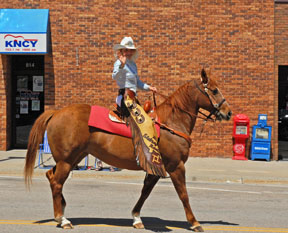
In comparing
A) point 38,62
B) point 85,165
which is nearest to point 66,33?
point 38,62

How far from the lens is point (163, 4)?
15867mm

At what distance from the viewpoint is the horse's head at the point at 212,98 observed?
652cm

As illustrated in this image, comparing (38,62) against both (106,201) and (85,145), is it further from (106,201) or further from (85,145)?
(85,145)

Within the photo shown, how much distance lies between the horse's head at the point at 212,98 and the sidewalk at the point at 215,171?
5.46 meters

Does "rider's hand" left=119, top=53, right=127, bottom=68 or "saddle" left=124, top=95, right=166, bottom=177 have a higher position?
"rider's hand" left=119, top=53, right=127, bottom=68

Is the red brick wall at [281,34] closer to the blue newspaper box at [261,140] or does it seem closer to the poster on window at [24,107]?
the blue newspaper box at [261,140]

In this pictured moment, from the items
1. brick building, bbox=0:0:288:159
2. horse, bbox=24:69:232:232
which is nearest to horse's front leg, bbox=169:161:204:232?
horse, bbox=24:69:232:232

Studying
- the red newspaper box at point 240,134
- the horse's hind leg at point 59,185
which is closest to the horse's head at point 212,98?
the horse's hind leg at point 59,185

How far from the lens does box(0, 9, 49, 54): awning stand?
49.8 feet

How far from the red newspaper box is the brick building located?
1.03 ft

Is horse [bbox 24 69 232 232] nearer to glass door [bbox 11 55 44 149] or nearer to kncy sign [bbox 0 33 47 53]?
kncy sign [bbox 0 33 47 53]

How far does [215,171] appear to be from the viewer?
42.2ft

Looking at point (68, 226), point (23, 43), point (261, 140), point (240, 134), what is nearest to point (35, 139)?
point (68, 226)

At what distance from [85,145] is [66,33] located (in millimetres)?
10265
